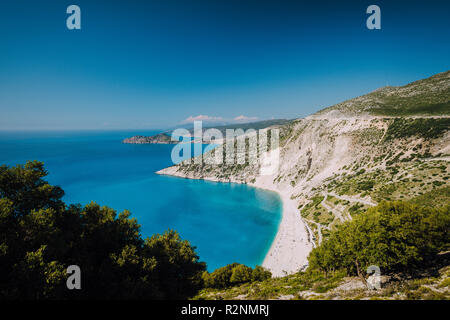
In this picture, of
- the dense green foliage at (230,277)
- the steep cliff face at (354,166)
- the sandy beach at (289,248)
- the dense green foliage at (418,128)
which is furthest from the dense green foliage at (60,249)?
the dense green foliage at (418,128)

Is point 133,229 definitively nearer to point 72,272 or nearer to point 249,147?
point 72,272

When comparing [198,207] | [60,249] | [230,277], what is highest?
[60,249]

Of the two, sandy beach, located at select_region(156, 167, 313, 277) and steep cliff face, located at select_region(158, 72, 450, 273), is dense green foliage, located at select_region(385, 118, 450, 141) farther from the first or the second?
sandy beach, located at select_region(156, 167, 313, 277)

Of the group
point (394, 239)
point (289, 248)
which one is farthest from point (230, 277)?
point (289, 248)

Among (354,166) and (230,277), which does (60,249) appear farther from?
(354,166)
